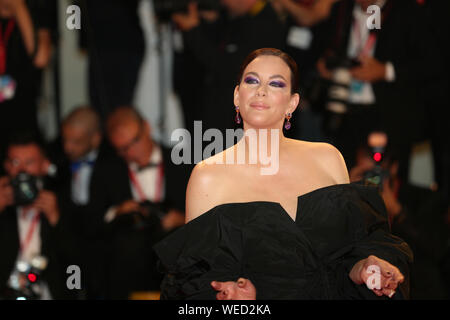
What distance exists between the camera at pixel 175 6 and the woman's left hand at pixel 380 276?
2965 millimetres

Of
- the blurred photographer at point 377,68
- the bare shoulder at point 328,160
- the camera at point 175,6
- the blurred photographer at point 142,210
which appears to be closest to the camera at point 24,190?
the blurred photographer at point 142,210

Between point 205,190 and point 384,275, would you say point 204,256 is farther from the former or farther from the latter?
point 384,275

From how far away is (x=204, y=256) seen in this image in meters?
2.80

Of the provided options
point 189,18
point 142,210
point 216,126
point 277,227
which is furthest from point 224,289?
point 189,18

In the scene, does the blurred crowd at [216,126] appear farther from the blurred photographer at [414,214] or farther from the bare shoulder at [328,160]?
the bare shoulder at [328,160]

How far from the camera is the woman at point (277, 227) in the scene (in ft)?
9.18

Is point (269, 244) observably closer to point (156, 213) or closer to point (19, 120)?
point (156, 213)

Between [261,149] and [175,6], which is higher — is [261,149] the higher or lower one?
the lower one

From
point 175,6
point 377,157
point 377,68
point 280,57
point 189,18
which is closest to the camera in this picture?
point 280,57

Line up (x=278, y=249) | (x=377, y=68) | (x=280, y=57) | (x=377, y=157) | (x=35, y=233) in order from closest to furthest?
1. (x=278, y=249)
2. (x=280, y=57)
3. (x=377, y=157)
4. (x=377, y=68)
5. (x=35, y=233)

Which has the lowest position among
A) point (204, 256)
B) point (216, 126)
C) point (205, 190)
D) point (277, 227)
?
point (204, 256)

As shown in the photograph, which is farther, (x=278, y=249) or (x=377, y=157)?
(x=377, y=157)

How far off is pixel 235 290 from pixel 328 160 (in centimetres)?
65

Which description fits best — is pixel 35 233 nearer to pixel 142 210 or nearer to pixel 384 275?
pixel 142 210
